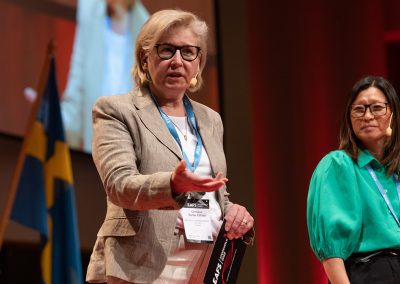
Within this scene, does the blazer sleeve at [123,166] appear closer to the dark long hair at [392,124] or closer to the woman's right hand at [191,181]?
the woman's right hand at [191,181]

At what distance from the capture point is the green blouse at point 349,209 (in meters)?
2.48

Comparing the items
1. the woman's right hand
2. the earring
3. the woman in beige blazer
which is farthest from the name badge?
the earring

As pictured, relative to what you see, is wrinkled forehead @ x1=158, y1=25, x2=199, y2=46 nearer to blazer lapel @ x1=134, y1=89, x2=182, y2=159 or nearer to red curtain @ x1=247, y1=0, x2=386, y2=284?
blazer lapel @ x1=134, y1=89, x2=182, y2=159

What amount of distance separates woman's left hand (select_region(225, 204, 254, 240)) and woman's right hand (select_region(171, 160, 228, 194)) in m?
0.32

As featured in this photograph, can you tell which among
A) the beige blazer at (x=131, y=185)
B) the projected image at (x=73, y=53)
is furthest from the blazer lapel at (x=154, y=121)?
the projected image at (x=73, y=53)

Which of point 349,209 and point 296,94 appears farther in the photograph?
point 296,94

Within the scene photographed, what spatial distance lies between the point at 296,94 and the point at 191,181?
168 inches

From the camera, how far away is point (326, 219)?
2.54m

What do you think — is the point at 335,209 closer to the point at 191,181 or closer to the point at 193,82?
the point at 193,82

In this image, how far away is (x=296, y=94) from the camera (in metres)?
5.98

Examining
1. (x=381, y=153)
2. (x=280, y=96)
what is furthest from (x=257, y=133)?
(x=381, y=153)

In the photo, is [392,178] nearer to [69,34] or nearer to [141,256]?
[141,256]

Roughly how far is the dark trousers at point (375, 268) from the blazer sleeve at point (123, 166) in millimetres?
821

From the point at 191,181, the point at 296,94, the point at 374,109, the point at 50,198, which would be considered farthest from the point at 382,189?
the point at 296,94
